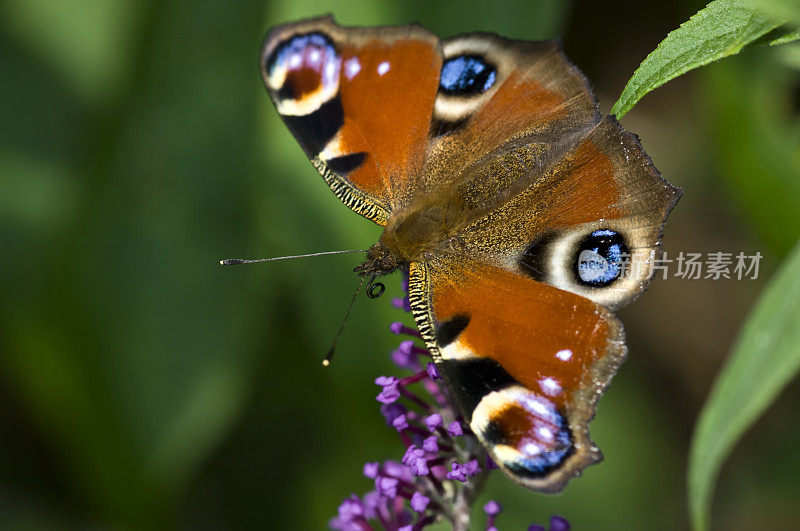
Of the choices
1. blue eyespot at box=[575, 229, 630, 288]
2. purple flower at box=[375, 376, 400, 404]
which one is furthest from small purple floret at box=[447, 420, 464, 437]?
blue eyespot at box=[575, 229, 630, 288]

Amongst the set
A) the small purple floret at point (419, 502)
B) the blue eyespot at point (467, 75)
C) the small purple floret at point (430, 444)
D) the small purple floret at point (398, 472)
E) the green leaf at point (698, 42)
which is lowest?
the small purple floret at point (419, 502)

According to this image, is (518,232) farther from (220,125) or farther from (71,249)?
(71,249)

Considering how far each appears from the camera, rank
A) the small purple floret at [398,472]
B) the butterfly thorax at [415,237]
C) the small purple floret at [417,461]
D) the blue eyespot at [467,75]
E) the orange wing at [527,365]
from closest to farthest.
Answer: the orange wing at [527,365] < the small purple floret at [417,461] < the small purple floret at [398,472] < the butterfly thorax at [415,237] < the blue eyespot at [467,75]

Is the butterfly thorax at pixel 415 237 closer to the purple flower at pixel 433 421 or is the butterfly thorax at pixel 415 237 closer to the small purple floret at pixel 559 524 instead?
the purple flower at pixel 433 421

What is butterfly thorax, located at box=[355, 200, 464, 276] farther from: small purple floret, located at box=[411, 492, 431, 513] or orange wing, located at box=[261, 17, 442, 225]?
small purple floret, located at box=[411, 492, 431, 513]

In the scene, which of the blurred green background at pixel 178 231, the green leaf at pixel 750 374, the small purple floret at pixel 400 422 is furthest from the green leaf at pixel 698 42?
the blurred green background at pixel 178 231

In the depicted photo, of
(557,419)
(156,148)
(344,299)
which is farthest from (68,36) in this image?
(557,419)
